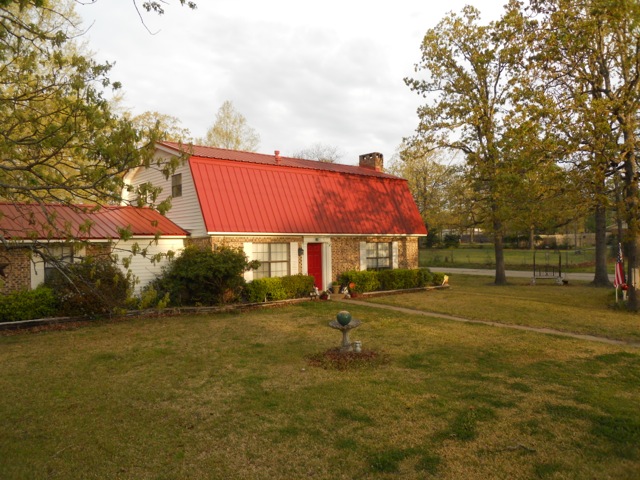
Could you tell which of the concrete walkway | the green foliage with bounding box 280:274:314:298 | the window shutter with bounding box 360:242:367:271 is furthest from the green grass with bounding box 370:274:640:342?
the green foliage with bounding box 280:274:314:298

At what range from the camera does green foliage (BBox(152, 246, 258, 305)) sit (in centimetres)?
1484

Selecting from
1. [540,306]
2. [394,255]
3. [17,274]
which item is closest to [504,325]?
[540,306]

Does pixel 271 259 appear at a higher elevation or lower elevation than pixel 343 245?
lower

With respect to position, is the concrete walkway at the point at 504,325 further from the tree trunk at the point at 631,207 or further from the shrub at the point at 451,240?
the shrub at the point at 451,240

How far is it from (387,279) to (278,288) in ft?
19.4

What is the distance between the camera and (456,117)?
76.8 feet

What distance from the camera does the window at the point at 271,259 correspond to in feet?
57.6

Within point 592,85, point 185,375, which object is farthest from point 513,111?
point 185,375

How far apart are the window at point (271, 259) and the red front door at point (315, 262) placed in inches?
48.1

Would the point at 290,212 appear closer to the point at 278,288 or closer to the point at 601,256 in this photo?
the point at 278,288

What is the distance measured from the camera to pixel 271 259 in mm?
17922

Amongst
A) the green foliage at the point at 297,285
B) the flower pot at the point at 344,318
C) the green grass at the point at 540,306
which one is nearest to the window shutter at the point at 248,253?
the green foliage at the point at 297,285

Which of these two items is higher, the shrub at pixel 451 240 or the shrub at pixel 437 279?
the shrub at pixel 451 240

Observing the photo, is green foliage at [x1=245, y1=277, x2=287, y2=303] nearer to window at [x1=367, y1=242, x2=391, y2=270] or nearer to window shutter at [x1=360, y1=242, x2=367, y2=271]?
window shutter at [x1=360, y1=242, x2=367, y2=271]
